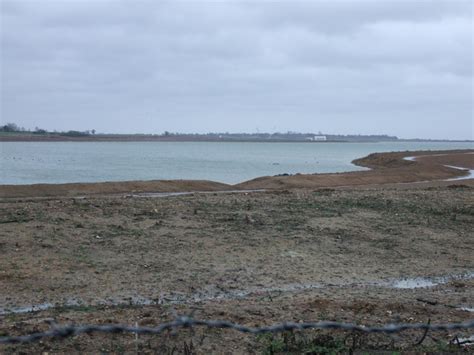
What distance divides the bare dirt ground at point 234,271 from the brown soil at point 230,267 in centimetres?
2

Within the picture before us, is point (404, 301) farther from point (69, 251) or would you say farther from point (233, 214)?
point (233, 214)

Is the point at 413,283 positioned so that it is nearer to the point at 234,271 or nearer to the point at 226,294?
the point at 234,271

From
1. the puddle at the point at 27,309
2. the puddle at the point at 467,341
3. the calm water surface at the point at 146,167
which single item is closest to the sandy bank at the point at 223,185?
the calm water surface at the point at 146,167

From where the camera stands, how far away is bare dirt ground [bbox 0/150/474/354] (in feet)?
18.7

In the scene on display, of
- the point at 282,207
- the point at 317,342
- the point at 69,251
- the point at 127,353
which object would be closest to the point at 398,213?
the point at 282,207

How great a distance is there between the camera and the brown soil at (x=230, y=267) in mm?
5844

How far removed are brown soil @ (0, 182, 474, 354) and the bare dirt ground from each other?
24 millimetres

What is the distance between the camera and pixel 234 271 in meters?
8.82

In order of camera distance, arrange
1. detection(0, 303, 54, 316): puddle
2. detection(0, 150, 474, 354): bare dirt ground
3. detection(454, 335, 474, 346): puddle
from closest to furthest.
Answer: detection(454, 335, 474, 346): puddle, detection(0, 150, 474, 354): bare dirt ground, detection(0, 303, 54, 316): puddle

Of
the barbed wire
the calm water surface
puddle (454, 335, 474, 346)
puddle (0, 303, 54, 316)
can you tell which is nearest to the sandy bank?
the calm water surface

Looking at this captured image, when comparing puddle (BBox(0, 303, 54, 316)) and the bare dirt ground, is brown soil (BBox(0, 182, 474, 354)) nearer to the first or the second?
the bare dirt ground

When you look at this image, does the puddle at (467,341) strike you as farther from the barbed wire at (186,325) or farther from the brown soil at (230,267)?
the barbed wire at (186,325)

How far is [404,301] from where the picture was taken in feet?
23.9

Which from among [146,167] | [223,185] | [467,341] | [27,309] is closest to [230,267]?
[27,309]
